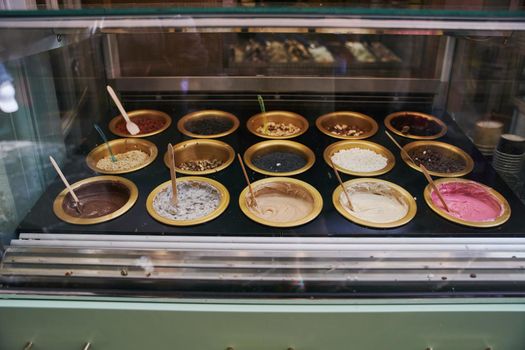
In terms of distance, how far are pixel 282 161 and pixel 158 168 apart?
503 mm

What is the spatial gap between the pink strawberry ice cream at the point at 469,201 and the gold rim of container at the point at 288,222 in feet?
1.41

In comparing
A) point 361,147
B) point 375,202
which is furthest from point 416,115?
point 375,202

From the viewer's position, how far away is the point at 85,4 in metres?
1.40

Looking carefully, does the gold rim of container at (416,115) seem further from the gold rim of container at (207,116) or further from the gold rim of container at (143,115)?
the gold rim of container at (143,115)

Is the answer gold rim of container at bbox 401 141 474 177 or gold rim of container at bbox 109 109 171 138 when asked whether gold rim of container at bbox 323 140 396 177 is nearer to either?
gold rim of container at bbox 401 141 474 177

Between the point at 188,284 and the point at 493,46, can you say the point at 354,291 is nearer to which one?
the point at 188,284

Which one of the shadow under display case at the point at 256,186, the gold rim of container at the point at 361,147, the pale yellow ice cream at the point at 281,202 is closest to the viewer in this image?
the shadow under display case at the point at 256,186

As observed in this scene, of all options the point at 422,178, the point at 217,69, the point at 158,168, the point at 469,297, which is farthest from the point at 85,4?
the point at 469,297

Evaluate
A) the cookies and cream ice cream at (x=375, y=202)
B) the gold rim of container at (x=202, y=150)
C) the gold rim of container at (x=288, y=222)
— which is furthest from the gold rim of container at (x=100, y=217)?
the cookies and cream ice cream at (x=375, y=202)

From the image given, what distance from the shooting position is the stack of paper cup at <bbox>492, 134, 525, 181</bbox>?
180 cm

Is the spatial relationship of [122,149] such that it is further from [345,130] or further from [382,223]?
[382,223]

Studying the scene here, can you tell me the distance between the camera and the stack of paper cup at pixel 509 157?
1.80 metres

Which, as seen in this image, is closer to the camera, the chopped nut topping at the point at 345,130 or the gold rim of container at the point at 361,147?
the gold rim of container at the point at 361,147

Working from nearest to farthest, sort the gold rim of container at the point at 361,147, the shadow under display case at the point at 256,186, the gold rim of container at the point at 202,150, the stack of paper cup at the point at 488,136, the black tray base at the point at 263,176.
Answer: the shadow under display case at the point at 256,186
the black tray base at the point at 263,176
the gold rim of container at the point at 361,147
the gold rim of container at the point at 202,150
the stack of paper cup at the point at 488,136
